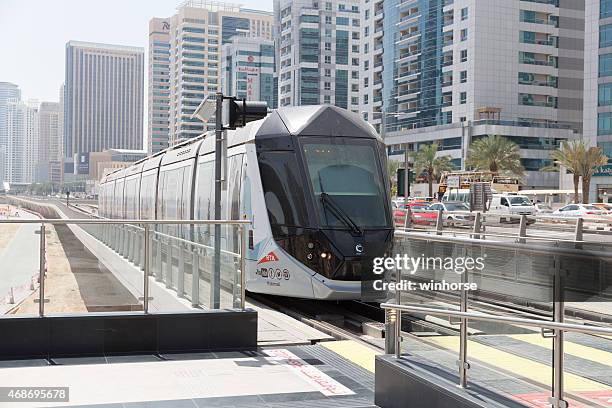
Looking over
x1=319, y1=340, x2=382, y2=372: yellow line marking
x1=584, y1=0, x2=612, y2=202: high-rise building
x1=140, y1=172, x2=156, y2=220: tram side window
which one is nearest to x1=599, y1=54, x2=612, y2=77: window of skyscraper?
x1=584, y1=0, x2=612, y2=202: high-rise building

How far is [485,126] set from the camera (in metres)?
91.9

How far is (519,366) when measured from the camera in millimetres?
5418

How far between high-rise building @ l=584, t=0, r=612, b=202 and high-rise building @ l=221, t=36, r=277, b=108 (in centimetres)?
9883

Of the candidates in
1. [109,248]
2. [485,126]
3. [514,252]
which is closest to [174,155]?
[109,248]

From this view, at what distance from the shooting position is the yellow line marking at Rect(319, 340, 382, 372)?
895 centimetres

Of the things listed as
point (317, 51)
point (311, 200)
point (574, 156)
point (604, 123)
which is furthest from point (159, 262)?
point (317, 51)

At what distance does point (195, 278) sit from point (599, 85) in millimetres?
75218

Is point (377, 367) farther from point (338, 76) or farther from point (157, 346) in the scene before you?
point (338, 76)

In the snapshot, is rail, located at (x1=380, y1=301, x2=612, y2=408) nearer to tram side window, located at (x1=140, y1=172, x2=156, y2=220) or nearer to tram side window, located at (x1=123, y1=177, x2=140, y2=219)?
tram side window, located at (x1=140, y1=172, x2=156, y2=220)

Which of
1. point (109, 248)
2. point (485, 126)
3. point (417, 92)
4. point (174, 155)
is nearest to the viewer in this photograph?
point (109, 248)

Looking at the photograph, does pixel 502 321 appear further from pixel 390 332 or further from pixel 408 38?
pixel 408 38

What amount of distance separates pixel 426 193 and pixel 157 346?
284 ft

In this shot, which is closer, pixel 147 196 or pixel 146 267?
pixel 146 267

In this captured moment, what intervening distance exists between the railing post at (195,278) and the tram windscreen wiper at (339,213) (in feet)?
12.4
